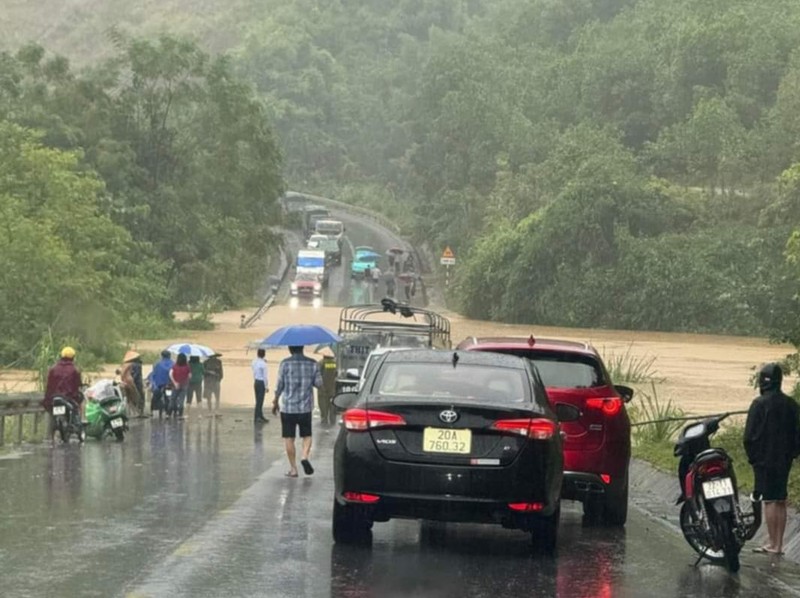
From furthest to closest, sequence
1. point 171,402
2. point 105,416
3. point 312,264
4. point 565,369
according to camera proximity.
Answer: point 312,264, point 171,402, point 105,416, point 565,369

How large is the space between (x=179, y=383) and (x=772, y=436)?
22.9 m

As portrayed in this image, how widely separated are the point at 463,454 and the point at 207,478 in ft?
24.3

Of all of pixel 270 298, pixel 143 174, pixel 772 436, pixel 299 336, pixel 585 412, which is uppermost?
pixel 143 174

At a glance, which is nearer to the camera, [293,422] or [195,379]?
[293,422]

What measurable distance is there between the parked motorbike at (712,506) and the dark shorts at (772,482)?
20 cm

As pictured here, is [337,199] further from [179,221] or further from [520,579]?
[520,579]

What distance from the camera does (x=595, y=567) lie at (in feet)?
41.5

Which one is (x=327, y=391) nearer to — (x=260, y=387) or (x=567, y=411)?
(x=260, y=387)

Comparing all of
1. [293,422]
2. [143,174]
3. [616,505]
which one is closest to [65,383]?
[293,422]

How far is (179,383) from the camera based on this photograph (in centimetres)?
3478

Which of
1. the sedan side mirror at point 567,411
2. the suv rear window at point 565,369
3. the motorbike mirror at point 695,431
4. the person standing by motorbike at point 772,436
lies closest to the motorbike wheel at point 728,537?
the motorbike mirror at point 695,431

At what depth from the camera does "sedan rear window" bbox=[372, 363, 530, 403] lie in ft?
42.1

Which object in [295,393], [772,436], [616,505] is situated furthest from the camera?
[295,393]

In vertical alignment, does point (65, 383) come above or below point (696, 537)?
above
